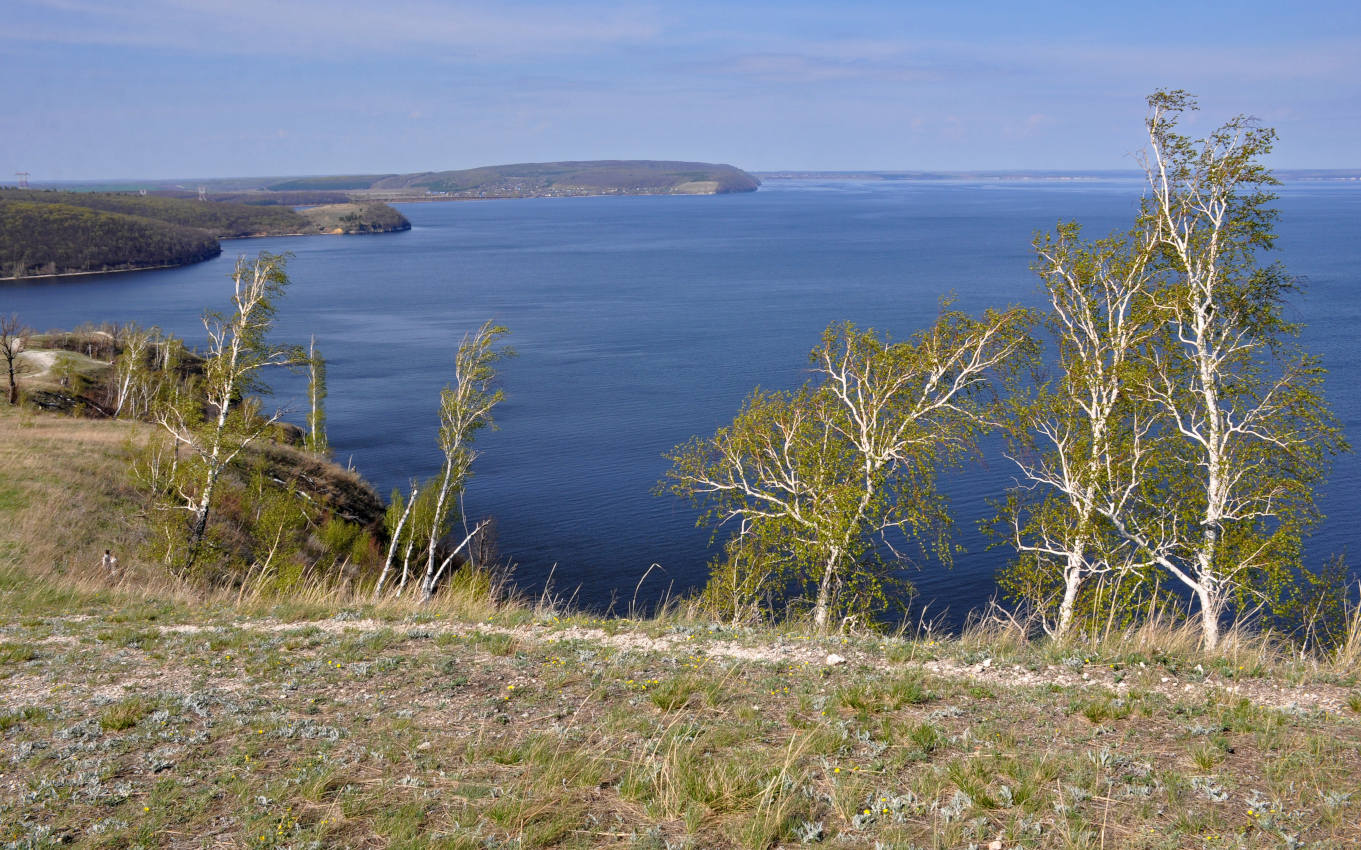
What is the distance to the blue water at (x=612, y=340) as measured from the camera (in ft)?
130

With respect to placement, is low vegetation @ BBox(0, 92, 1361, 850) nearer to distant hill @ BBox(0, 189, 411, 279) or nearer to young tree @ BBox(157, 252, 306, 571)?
young tree @ BBox(157, 252, 306, 571)

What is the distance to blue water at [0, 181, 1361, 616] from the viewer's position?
1563 inches

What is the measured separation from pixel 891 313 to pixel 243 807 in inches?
3126

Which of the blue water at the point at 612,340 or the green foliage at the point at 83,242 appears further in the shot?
the green foliage at the point at 83,242

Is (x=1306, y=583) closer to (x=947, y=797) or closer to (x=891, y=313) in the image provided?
(x=947, y=797)

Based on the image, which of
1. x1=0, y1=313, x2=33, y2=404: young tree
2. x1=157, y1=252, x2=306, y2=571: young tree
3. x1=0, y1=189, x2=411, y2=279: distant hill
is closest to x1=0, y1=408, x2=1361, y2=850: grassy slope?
x1=157, y1=252, x2=306, y2=571: young tree

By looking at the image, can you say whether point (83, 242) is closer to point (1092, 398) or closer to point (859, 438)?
point (859, 438)

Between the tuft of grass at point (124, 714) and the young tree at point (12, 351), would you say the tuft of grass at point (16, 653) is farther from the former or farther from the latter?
the young tree at point (12, 351)

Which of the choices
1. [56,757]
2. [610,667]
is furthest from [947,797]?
[56,757]

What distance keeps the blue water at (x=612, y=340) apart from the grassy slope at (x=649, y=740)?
1417 centimetres

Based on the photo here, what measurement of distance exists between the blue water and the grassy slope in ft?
46.5

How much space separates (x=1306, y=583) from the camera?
28922 millimetres

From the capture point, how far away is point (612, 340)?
8156 centimetres

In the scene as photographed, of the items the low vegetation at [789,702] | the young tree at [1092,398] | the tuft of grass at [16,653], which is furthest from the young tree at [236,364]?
the young tree at [1092,398]
